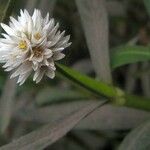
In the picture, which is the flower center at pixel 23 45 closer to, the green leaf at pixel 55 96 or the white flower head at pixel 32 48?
the white flower head at pixel 32 48

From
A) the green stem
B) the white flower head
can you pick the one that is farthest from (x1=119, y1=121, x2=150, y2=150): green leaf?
the white flower head

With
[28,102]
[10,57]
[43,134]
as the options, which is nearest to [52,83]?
[28,102]

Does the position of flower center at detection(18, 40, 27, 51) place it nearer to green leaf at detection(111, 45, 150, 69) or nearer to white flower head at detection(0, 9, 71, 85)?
white flower head at detection(0, 9, 71, 85)

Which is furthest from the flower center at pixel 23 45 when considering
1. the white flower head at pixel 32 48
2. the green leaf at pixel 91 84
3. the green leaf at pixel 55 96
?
the green leaf at pixel 55 96

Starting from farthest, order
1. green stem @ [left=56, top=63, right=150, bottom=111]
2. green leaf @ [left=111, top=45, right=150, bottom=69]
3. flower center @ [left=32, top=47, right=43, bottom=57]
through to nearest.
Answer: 1. green leaf @ [left=111, top=45, right=150, bottom=69]
2. green stem @ [left=56, top=63, right=150, bottom=111]
3. flower center @ [left=32, top=47, right=43, bottom=57]

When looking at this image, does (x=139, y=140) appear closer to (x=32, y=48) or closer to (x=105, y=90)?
(x=105, y=90)

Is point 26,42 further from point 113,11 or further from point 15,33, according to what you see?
A: point 113,11
